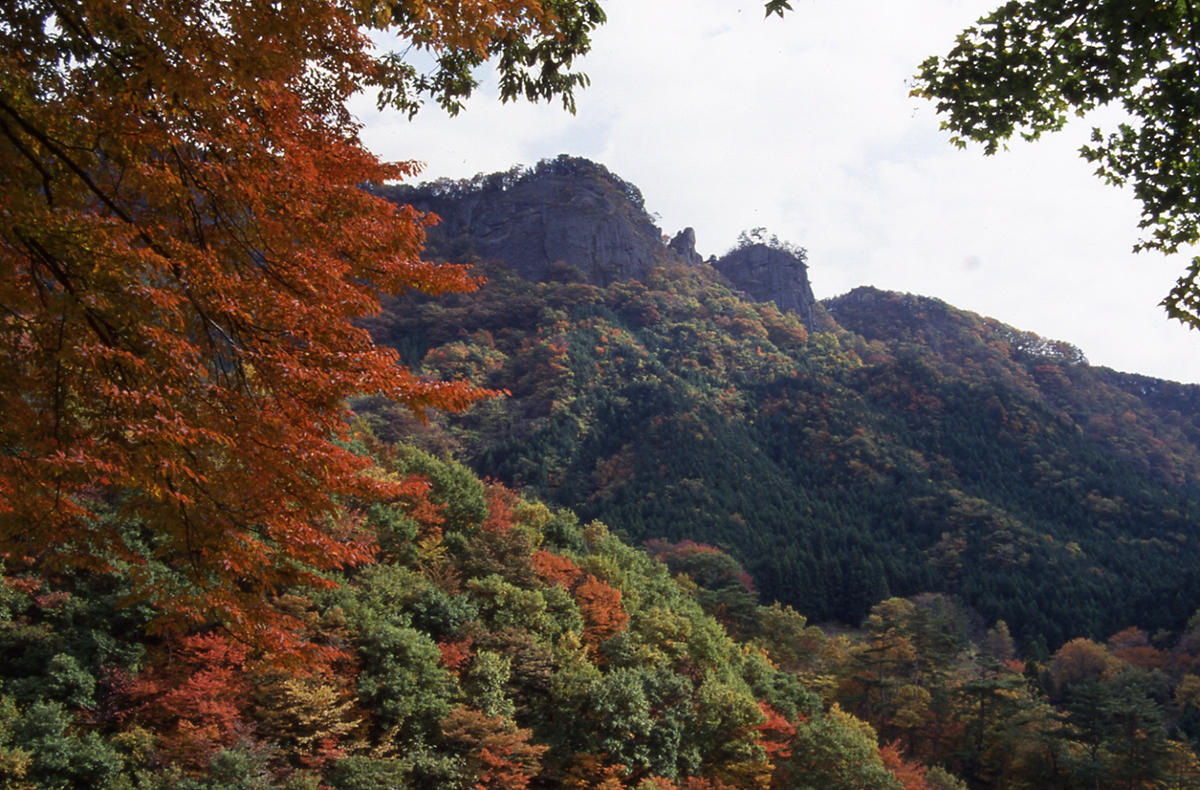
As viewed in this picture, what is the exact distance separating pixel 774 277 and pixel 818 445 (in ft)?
163

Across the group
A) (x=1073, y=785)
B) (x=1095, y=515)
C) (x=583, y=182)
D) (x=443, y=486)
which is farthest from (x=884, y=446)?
(x=583, y=182)

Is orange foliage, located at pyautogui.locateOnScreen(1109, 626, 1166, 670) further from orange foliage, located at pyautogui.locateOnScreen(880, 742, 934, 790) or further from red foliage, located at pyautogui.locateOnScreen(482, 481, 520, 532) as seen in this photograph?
red foliage, located at pyautogui.locateOnScreen(482, 481, 520, 532)

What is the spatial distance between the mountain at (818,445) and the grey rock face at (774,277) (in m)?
12.0

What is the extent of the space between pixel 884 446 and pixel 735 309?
3206cm

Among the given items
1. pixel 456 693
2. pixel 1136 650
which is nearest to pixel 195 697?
pixel 456 693

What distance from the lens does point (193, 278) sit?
367 centimetres

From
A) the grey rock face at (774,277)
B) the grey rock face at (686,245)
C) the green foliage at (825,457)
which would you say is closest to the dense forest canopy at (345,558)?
the green foliage at (825,457)

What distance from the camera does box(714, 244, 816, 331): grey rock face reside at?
104 m

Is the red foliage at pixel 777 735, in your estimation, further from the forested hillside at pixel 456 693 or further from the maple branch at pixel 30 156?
the maple branch at pixel 30 156

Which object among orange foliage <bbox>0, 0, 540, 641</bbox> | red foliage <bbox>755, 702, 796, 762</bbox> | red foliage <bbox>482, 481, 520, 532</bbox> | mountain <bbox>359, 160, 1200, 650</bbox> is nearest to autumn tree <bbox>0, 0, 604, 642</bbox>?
orange foliage <bbox>0, 0, 540, 641</bbox>

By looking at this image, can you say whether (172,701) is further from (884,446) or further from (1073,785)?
(884,446)

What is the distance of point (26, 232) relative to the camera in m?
3.04

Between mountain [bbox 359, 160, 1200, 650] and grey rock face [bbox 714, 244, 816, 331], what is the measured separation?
1197cm

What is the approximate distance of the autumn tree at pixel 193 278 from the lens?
10.5ft
